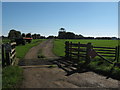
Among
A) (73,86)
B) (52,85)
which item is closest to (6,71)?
(52,85)

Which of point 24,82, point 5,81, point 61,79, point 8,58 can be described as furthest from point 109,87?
point 8,58

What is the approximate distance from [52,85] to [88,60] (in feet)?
16.9

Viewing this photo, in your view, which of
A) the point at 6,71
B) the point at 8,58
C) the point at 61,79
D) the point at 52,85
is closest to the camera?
the point at 52,85

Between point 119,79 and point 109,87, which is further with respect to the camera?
point 119,79

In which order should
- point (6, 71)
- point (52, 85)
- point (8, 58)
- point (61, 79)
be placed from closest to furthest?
point (52, 85), point (61, 79), point (6, 71), point (8, 58)

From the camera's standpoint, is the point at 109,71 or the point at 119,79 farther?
the point at 109,71

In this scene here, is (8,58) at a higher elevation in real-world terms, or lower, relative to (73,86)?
higher

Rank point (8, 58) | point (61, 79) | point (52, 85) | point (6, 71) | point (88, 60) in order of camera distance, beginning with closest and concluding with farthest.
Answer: point (52, 85), point (61, 79), point (6, 71), point (8, 58), point (88, 60)

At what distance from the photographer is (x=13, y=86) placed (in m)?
5.35

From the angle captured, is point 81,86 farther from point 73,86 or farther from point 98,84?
point 98,84

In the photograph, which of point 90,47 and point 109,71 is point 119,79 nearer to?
point 109,71

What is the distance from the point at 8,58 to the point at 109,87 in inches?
243

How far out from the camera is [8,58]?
8.56 m

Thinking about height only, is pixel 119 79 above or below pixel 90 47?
below
